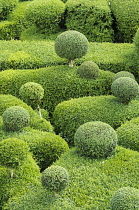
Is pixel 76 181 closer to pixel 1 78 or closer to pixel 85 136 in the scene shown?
pixel 85 136

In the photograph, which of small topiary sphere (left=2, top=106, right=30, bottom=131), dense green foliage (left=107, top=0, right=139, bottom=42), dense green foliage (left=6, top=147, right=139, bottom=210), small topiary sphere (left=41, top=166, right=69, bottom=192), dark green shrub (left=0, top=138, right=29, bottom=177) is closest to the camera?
small topiary sphere (left=41, top=166, right=69, bottom=192)

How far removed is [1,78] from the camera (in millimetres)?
12281

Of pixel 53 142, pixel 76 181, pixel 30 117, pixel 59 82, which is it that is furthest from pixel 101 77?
pixel 76 181

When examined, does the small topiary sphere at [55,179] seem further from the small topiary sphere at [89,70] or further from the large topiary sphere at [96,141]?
the small topiary sphere at [89,70]

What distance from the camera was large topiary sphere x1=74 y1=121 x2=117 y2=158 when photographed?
27.6ft

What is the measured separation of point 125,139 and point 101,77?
3.16 m

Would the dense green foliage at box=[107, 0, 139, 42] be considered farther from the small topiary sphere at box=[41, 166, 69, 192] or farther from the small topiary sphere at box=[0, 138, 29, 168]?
the small topiary sphere at box=[41, 166, 69, 192]

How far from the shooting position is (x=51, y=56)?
13.3m

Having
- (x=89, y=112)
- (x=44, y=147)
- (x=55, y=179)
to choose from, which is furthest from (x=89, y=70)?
(x=55, y=179)

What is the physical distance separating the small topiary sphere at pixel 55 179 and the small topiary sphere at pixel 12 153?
770 millimetres

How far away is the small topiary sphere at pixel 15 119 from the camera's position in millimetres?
9453

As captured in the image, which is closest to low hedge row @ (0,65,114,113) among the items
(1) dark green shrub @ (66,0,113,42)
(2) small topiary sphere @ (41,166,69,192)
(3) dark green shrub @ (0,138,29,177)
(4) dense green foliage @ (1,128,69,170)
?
(4) dense green foliage @ (1,128,69,170)

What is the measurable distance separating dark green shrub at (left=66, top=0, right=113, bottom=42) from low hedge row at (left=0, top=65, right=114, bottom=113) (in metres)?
3.10

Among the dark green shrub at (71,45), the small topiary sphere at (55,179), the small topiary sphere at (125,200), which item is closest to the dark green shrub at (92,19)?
the dark green shrub at (71,45)
